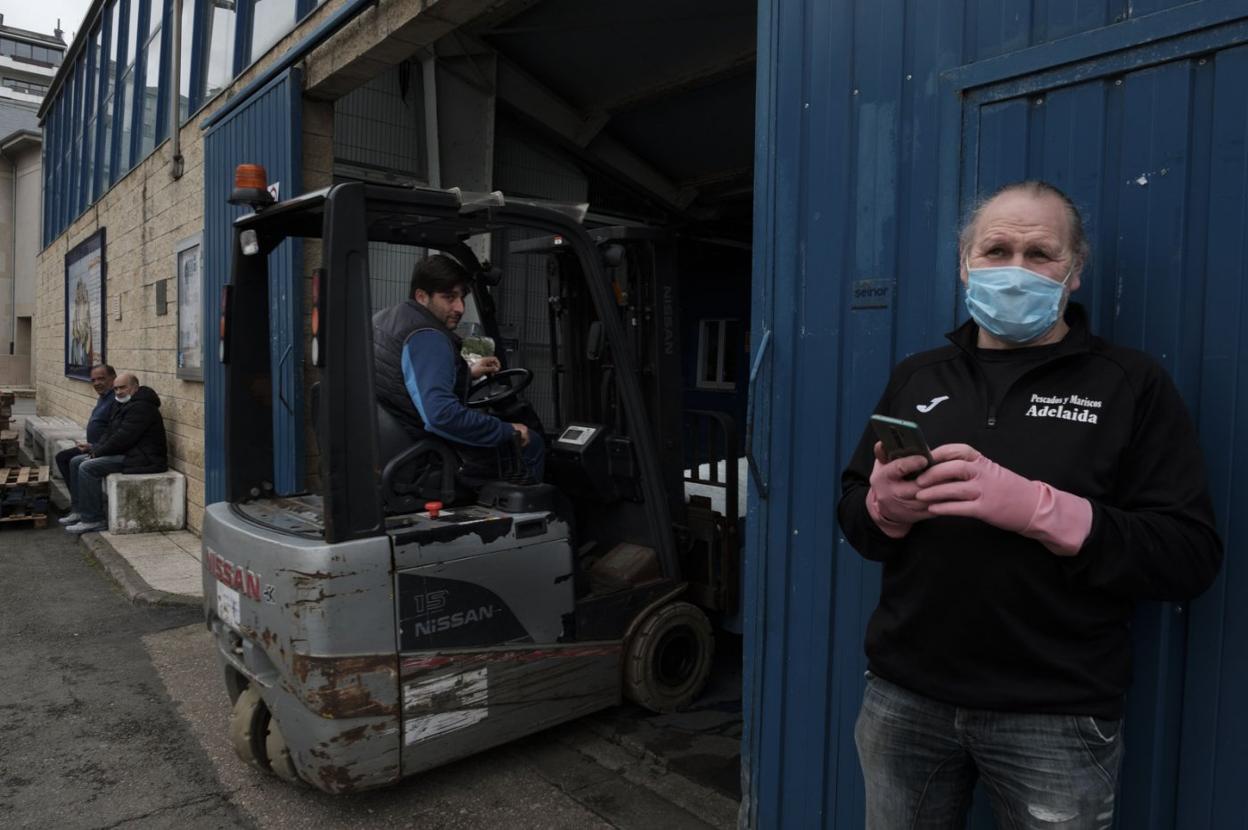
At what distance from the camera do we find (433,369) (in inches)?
148

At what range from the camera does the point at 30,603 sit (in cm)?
688

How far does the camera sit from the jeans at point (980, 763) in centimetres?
171

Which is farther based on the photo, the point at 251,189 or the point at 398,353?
the point at 398,353

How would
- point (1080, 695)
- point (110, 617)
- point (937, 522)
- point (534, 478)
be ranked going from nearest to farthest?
point (1080, 695) < point (937, 522) < point (534, 478) < point (110, 617)

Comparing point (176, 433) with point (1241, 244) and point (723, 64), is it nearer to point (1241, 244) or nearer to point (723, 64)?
point (723, 64)

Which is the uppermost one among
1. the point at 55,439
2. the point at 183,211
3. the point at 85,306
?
the point at 183,211

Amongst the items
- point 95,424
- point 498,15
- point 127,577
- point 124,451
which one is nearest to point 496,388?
point 127,577

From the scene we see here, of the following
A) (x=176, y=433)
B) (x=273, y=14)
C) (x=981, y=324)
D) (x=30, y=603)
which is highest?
(x=273, y=14)

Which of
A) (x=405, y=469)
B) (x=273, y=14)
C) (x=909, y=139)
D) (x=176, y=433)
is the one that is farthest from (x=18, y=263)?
(x=909, y=139)

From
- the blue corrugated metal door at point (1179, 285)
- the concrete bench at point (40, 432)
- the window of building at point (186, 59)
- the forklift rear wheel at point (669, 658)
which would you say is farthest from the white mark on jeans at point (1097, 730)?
the concrete bench at point (40, 432)

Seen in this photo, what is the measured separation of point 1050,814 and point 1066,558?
0.50 meters

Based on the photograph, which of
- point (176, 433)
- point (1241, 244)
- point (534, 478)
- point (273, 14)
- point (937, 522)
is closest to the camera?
point (937, 522)

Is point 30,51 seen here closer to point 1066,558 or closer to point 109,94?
point 109,94

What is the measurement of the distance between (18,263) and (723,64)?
28.9 meters
